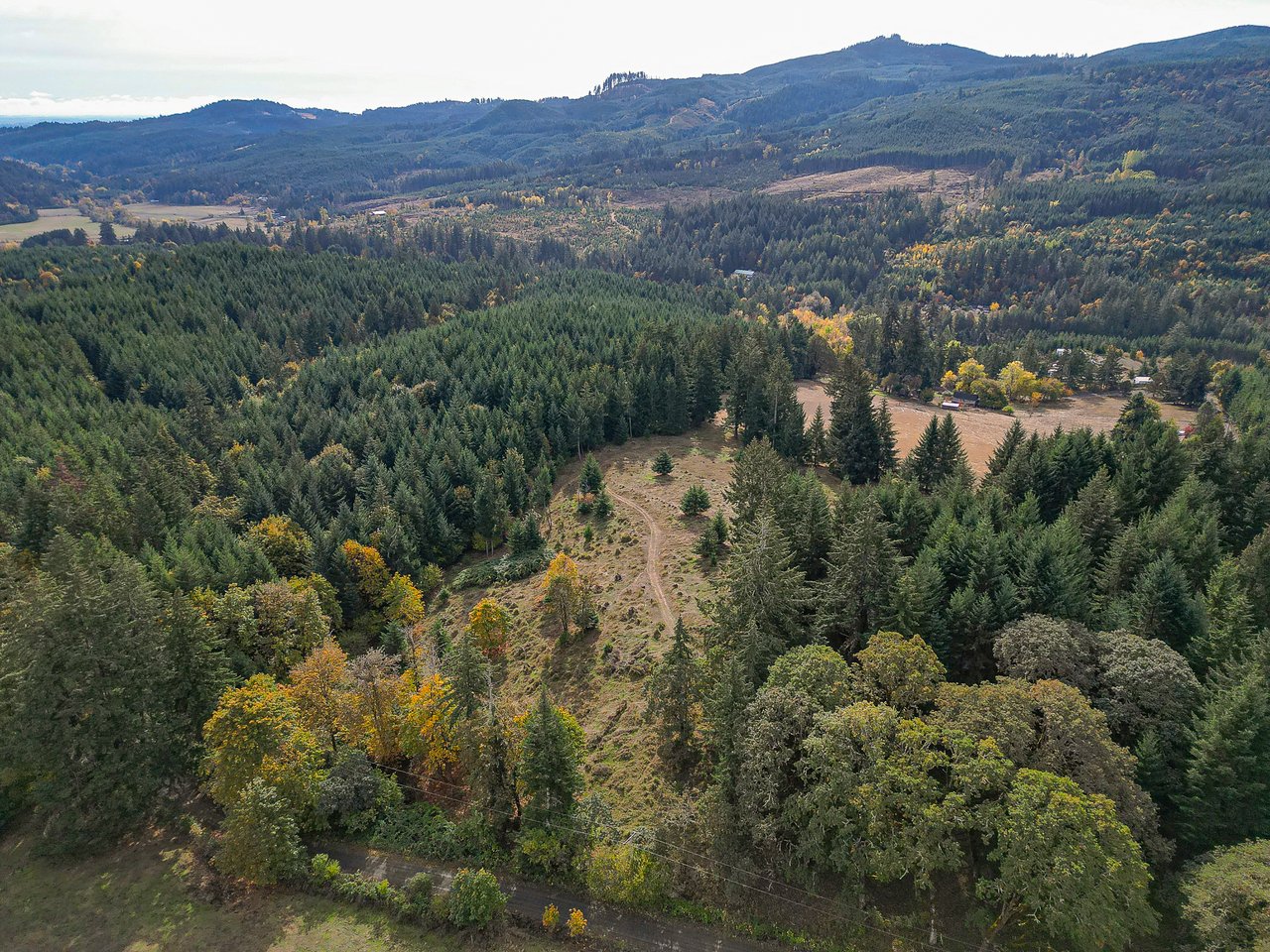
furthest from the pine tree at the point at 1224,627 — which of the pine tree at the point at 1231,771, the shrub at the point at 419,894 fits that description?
the shrub at the point at 419,894

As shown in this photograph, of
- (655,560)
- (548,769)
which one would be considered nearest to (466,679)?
(548,769)

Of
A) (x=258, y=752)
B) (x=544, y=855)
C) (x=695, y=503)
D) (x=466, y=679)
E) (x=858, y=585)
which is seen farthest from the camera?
(x=695, y=503)

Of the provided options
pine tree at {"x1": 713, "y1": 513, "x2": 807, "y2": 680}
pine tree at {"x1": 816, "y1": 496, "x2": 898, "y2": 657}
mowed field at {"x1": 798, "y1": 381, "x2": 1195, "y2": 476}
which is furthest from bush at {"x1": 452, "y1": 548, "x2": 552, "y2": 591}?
mowed field at {"x1": 798, "y1": 381, "x2": 1195, "y2": 476}

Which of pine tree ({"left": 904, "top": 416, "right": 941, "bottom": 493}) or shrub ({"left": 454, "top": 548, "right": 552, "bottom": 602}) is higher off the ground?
pine tree ({"left": 904, "top": 416, "right": 941, "bottom": 493})

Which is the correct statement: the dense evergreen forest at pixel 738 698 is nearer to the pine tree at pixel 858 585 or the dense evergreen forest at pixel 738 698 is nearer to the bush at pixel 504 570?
the pine tree at pixel 858 585

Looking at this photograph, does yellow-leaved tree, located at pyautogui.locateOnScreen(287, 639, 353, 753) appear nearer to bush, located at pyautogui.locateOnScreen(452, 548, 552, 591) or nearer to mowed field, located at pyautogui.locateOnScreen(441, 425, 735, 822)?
mowed field, located at pyautogui.locateOnScreen(441, 425, 735, 822)

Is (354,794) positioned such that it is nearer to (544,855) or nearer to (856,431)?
(544,855)
